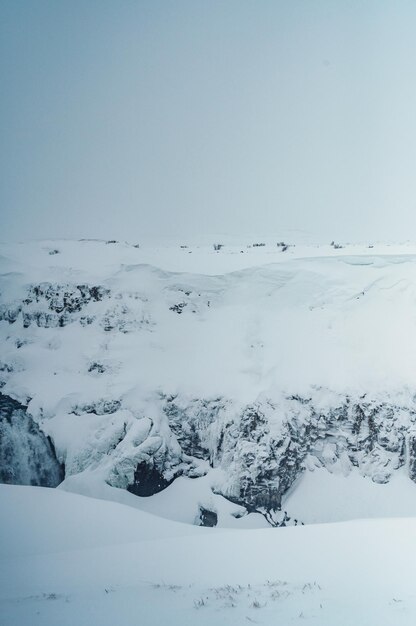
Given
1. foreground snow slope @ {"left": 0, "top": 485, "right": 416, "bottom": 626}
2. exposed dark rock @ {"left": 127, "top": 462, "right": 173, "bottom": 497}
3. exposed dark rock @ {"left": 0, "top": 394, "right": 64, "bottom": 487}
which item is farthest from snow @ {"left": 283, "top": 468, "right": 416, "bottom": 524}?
exposed dark rock @ {"left": 0, "top": 394, "right": 64, "bottom": 487}

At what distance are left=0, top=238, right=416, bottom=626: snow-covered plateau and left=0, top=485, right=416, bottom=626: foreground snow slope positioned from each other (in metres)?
0.04

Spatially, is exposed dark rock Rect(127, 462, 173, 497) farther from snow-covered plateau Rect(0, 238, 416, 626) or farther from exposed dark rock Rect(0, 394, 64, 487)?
exposed dark rock Rect(0, 394, 64, 487)

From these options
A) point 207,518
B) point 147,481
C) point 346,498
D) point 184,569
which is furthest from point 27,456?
point 346,498

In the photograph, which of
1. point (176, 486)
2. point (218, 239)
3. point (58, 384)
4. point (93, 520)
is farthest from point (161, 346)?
point (218, 239)

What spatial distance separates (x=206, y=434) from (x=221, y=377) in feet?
4.80

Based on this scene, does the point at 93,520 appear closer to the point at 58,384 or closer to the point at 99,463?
the point at 99,463

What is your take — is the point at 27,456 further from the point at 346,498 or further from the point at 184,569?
the point at 346,498

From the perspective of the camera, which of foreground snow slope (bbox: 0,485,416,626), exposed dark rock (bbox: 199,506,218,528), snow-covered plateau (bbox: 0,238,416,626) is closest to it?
foreground snow slope (bbox: 0,485,416,626)

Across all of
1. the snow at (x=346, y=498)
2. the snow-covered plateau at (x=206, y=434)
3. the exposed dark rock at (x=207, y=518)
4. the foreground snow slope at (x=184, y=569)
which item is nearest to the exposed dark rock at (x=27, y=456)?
the snow-covered plateau at (x=206, y=434)

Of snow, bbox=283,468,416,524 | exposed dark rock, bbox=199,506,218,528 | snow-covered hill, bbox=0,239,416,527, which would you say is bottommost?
exposed dark rock, bbox=199,506,218,528

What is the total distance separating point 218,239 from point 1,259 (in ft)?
25.2

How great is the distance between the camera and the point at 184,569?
617 centimetres

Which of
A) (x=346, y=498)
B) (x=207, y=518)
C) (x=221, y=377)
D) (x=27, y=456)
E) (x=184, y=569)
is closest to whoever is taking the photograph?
(x=184, y=569)

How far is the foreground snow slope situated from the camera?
4.84 meters
